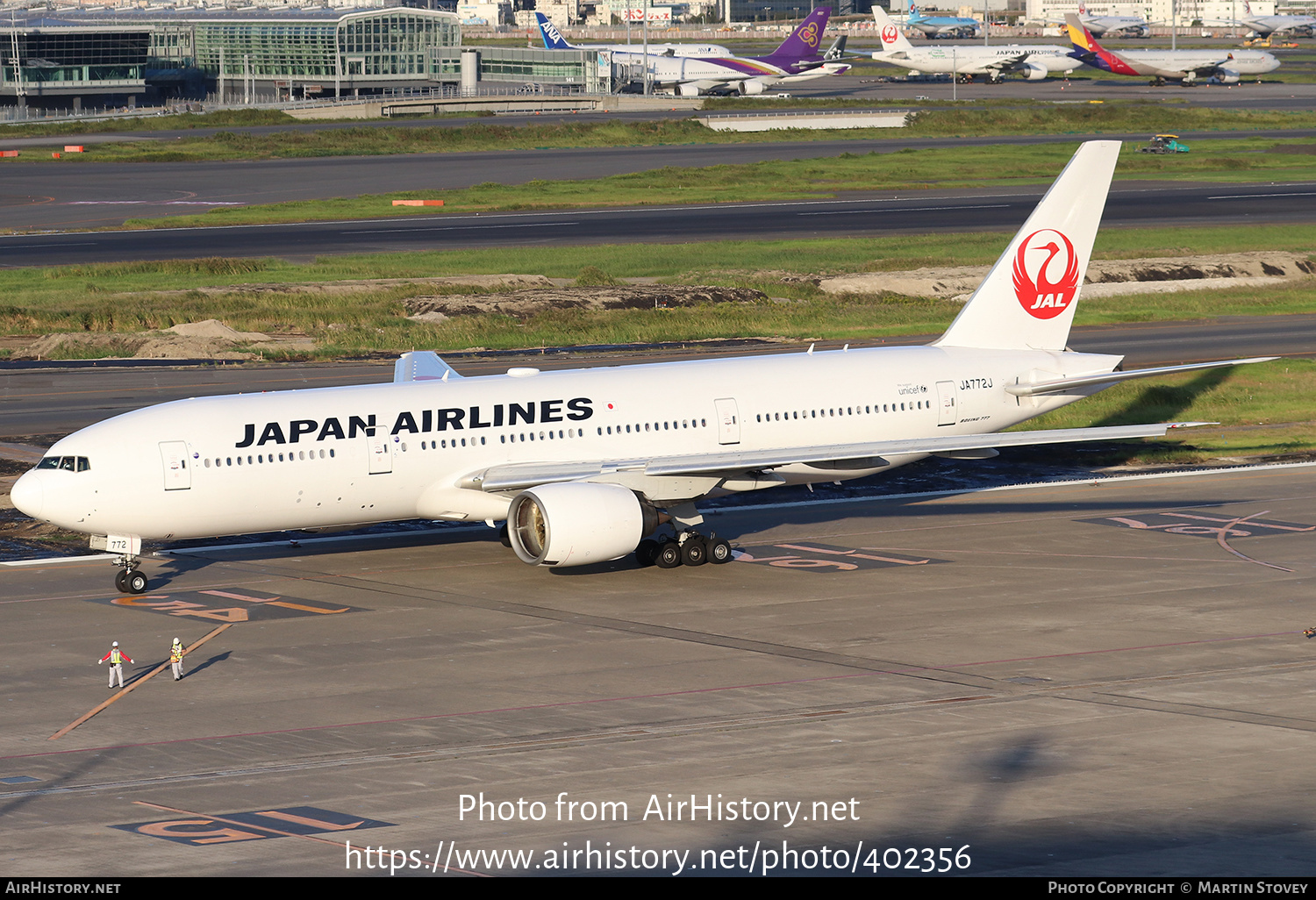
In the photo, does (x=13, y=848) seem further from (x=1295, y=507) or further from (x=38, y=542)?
(x=1295, y=507)

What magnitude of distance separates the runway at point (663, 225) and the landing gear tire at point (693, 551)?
2361 inches

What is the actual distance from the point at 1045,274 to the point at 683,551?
1465cm

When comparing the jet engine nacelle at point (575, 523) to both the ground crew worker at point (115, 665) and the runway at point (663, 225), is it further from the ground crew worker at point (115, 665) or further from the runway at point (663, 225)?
the runway at point (663, 225)

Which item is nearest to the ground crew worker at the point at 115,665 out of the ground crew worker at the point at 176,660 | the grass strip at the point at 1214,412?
the ground crew worker at the point at 176,660

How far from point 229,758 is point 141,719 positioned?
334cm

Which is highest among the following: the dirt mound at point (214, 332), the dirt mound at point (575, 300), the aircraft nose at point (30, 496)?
the aircraft nose at point (30, 496)

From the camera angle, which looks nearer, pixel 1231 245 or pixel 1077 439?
pixel 1077 439

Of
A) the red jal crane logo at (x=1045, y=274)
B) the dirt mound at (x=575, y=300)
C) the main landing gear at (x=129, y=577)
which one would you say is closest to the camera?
the main landing gear at (x=129, y=577)

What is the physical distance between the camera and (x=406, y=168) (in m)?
143

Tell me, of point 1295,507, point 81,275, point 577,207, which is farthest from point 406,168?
point 1295,507

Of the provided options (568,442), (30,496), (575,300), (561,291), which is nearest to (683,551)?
(568,442)

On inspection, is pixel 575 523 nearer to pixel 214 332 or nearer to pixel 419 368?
pixel 419 368

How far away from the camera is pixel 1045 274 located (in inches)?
1848

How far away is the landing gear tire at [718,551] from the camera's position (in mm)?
41188
